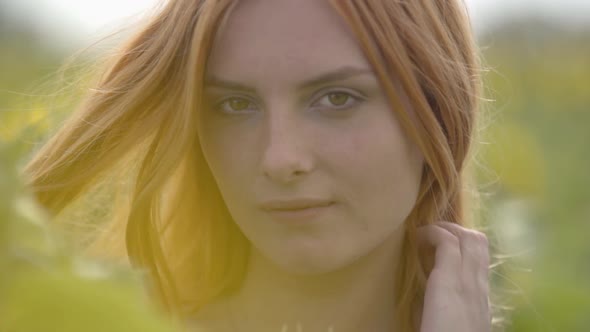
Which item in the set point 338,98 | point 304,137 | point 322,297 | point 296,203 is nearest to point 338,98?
point 338,98

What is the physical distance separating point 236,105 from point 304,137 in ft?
0.66

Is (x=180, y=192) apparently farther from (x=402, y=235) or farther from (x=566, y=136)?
(x=566, y=136)

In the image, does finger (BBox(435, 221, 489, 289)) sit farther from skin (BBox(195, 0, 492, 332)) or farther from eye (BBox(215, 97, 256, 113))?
eye (BBox(215, 97, 256, 113))

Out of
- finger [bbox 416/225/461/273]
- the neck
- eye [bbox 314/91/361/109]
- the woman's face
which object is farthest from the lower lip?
finger [bbox 416/225/461/273]

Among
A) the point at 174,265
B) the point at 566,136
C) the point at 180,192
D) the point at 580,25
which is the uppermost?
the point at 580,25

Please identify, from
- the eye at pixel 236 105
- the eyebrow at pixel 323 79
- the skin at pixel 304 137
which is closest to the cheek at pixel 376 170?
the skin at pixel 304 137

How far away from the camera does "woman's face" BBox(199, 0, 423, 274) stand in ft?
6.37

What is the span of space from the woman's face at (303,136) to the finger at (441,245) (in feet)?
0.81

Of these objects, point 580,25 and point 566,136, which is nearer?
point 566,136

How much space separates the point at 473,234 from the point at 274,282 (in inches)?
19.5

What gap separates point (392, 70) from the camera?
2.09m

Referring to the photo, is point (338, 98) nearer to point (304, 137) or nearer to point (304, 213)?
point (304, 137)

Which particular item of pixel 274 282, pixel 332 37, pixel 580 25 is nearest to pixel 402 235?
pixel 274 282

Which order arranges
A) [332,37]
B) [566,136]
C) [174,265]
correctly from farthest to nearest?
[566,136] → [174,265] → [332,37]
